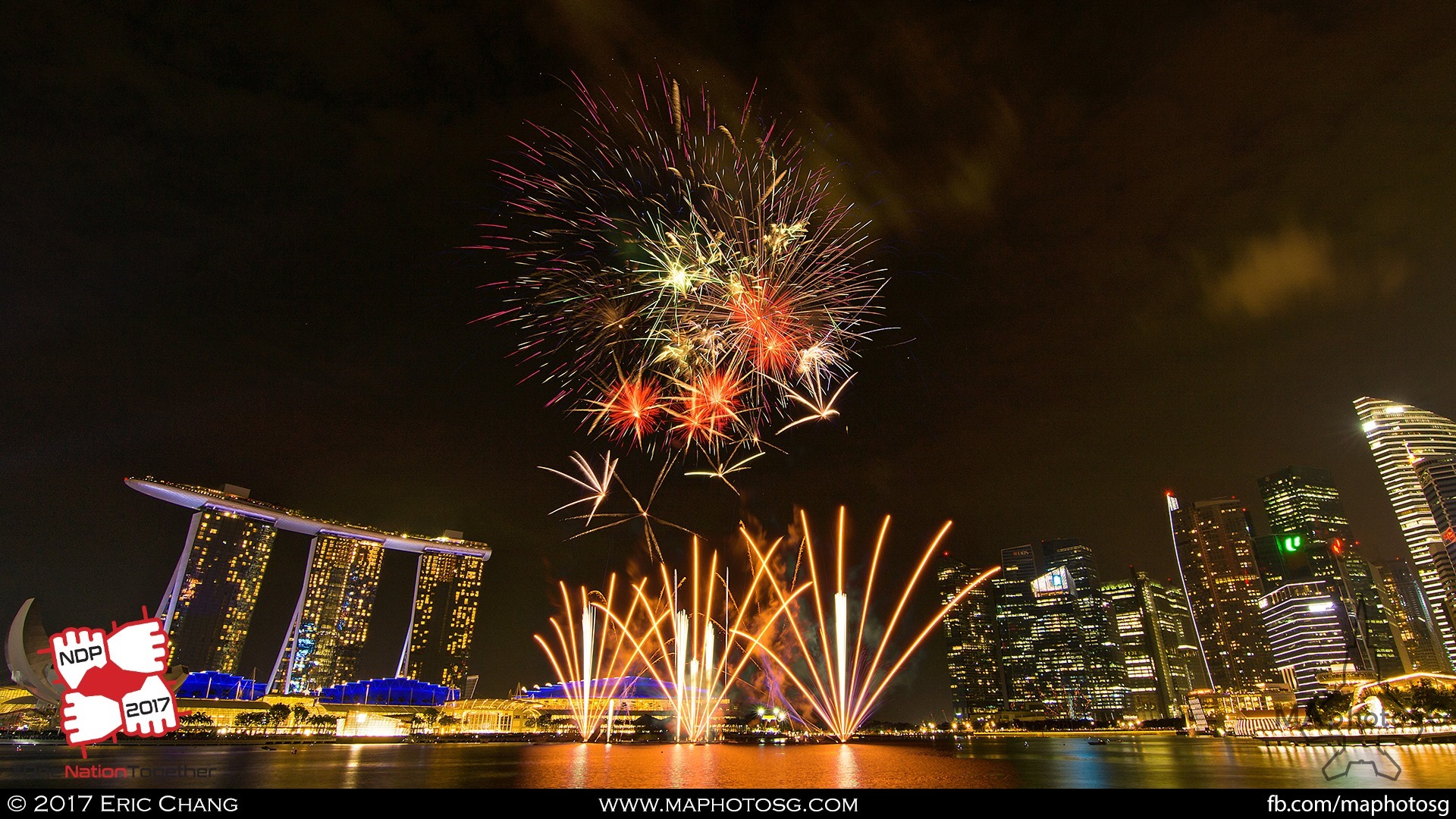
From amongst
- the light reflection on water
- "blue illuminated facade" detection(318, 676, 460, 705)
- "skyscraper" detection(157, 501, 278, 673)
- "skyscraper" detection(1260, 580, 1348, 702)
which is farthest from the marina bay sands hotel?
"skyscraper" detection(1260, 580, 1348, 702)

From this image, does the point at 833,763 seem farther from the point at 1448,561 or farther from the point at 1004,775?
the point at 1448,561

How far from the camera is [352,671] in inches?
7165

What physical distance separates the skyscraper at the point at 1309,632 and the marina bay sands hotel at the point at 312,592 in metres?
215

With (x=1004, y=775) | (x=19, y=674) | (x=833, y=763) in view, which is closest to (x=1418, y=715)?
(x=1004, y=775)

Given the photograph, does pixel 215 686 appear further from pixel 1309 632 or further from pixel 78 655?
pixel 1309 632

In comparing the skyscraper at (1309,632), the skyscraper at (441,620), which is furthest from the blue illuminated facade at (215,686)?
the skyscraper at (1309,632)

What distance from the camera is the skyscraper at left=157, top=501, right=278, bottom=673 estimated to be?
138500 mm

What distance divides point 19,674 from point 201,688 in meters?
119

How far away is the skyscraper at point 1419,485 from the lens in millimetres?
178125

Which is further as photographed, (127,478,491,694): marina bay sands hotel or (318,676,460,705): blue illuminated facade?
(318,676,460,705): blue illuminated facade

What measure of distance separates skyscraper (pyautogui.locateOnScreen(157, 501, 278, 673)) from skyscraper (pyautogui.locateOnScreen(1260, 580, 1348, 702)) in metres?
242

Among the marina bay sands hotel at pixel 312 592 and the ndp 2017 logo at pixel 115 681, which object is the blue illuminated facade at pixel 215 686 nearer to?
the marina bay sands hotel at pixel 312 592

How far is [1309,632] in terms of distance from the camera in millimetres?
175250

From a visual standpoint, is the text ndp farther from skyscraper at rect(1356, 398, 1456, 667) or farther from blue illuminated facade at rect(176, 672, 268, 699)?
skyscraper at rect(1356, 398, 1456, 667)
